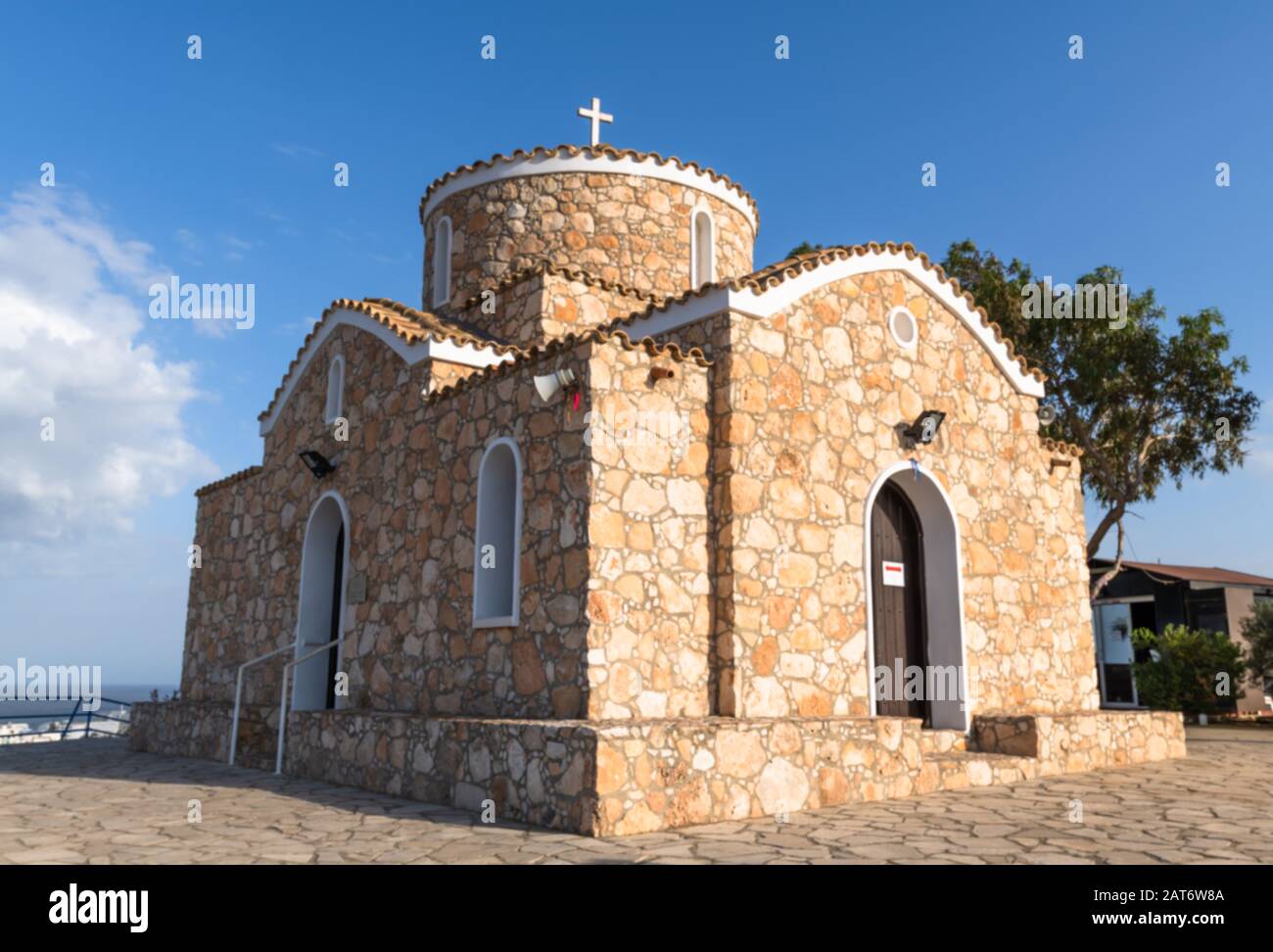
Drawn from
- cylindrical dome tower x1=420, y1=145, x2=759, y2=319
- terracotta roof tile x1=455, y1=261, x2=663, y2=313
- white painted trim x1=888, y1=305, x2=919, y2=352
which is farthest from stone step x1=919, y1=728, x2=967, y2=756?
cylindrical dome tower x1=420, y1=145, x2=759, y2=319

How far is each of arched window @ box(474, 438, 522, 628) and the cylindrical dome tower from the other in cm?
442

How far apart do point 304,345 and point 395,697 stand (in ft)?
18.7

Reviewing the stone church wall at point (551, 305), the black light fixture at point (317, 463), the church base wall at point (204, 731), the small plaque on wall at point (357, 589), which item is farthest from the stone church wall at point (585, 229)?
the church base wall at point (204, 731)

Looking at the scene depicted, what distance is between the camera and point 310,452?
42.4ft

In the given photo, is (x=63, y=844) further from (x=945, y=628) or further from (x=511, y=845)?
(x=945, y=628)

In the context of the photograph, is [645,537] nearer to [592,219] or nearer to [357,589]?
[357,589]

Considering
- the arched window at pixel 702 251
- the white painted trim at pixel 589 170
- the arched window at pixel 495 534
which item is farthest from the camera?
the arched window at pixel 702 251

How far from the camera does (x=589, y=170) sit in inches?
552

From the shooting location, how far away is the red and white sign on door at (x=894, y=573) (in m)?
11.5

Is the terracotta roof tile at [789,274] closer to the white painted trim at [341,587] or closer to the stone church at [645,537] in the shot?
the stone church at [645,537]

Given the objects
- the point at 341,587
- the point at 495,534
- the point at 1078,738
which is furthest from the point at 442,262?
the point at 1078,738

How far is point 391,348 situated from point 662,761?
6.68 meters

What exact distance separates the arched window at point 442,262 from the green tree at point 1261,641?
1732 centimetres

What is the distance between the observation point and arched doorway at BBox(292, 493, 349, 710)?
1309 centimetres
